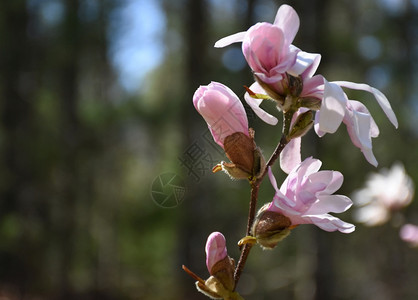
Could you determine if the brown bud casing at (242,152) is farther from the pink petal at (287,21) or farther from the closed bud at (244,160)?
the pink petal at (287,21)

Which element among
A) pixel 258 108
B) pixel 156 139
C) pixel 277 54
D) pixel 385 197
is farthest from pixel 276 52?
pixel 156 139

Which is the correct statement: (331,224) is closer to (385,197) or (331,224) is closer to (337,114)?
(337,114)

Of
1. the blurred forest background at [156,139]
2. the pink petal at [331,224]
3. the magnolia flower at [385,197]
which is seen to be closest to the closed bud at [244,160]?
the pink petal at [331,224]

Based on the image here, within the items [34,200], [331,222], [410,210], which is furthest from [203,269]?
[331,222]

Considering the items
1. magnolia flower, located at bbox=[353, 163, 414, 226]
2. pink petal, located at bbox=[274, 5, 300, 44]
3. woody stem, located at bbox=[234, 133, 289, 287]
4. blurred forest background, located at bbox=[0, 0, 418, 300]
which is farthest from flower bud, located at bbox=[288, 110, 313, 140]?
blurred forest background, located at bbox=[0, 0, 418, 300]

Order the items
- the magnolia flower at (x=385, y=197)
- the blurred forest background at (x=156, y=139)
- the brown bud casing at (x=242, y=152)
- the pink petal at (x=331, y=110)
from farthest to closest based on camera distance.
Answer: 1. the blurred forest background at (x=156, y=139)
2. the magnolia flower at (x=385, y=197)
3. the brown bud casing at (x=242, y=152)
4. the pink petal at (x=331, y=110)

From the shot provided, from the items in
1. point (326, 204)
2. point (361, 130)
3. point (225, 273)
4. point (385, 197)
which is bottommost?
point (385, 197)

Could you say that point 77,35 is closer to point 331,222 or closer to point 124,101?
point 124,101

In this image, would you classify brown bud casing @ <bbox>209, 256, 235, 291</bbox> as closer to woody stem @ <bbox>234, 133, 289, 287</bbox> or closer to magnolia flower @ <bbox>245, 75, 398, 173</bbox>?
woody stem @ <bbox>234, 133, 289, 287</bbox>

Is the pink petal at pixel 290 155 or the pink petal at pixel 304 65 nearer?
the pink petal at pixel 304 65
